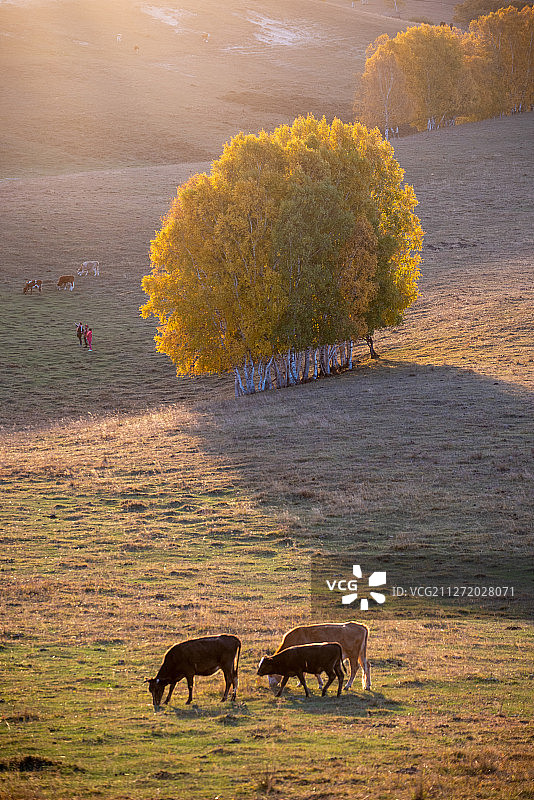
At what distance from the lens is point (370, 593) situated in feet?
51.7

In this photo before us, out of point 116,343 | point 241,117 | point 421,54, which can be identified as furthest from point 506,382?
point 241,117

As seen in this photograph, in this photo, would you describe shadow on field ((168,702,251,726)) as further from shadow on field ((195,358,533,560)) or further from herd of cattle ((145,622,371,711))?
shadow on field ((195,358,533,560))

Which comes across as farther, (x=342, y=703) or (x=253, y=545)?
(x=253, y=545)

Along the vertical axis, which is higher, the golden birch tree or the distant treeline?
the distant treeline

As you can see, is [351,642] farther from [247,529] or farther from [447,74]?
[447,74]

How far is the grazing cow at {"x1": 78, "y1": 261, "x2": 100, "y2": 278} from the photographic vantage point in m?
63.8

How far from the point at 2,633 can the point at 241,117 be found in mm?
119095

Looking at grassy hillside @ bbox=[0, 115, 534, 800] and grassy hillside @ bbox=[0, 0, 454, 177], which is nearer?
grassy hillside @ bbox=[0, 115, 534, 800]

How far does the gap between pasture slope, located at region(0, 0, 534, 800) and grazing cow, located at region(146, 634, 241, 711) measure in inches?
14.2

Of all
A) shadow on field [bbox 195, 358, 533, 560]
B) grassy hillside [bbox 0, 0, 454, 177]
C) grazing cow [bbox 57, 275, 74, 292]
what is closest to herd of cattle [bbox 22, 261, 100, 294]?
grazing cow [bbox 57, 275, 74, 292]

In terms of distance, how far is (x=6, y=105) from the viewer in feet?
366

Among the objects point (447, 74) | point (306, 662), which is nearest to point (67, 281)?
point (306, 662)

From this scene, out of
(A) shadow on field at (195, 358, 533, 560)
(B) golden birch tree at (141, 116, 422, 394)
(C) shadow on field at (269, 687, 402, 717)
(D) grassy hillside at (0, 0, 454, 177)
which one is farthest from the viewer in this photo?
(D) grassy hillside at (0, 0, 454, 177)

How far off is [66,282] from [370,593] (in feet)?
165
